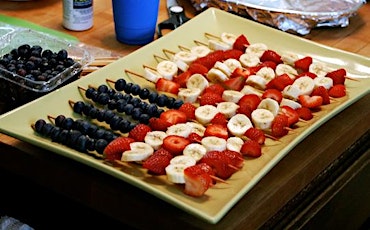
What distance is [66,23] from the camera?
1717 millimetres

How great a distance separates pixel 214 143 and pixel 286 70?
361 millimetres

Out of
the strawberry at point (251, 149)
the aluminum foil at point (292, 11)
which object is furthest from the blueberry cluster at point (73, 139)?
the aluminum foil at point (292, 11)

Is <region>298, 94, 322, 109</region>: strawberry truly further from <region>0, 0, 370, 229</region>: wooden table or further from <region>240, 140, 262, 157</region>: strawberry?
<region>240, 140, 262, 157</region>: strawberry

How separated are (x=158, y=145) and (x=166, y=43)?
0.40 metres

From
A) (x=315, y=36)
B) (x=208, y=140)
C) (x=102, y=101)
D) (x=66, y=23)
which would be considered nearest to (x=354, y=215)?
(x=315, y=36)

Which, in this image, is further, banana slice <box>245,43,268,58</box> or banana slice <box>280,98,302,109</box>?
banana slice <box>245,43,268,58</box>

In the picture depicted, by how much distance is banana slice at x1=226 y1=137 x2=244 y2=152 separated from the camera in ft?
4.12

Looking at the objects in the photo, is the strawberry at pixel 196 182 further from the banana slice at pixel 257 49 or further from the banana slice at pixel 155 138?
the banana slice at pixel 257 49

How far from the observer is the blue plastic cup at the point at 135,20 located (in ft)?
5.34

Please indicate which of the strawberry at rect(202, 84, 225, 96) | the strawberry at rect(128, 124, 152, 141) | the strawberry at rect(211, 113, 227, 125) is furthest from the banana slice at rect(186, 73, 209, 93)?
the strawberry at rect(128, 124, 152, 141)

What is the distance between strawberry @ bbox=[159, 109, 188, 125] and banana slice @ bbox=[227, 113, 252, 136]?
0.27ft

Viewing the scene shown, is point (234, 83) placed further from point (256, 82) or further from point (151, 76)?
point (151, 76)

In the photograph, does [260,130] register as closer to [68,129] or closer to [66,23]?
[68,129]

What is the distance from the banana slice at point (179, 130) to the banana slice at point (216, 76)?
22 cm
